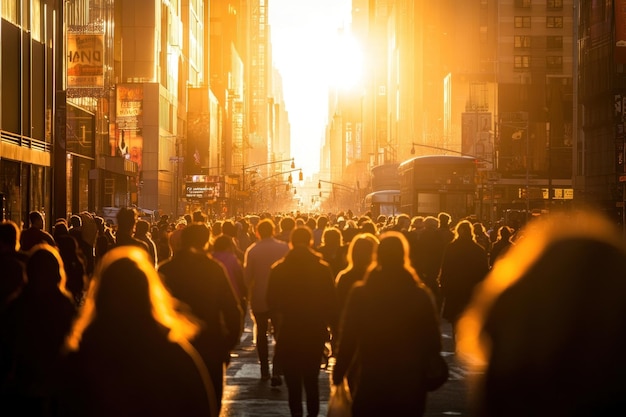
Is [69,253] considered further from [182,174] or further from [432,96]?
[432,96]

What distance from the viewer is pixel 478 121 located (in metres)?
108

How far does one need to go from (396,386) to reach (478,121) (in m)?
103

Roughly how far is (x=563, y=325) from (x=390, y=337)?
10.5ft

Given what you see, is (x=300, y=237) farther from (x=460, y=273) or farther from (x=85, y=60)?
(x=85, y=60)

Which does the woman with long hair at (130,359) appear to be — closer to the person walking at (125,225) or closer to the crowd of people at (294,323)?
the crowd of people at (294,323)

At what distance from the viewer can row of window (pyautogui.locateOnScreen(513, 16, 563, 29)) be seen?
124062 millimetres

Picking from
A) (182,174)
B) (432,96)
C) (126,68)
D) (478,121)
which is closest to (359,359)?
(126,68)

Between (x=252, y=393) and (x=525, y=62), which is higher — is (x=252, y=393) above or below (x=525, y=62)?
below

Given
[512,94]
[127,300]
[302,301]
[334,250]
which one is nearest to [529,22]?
[512,94]

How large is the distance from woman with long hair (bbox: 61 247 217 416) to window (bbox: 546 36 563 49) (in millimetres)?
123096

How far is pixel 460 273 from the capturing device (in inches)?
669

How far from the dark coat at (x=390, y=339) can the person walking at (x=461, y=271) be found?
30.1 feet

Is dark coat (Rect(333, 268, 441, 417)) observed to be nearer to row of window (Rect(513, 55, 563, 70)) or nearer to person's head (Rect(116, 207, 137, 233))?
person's head (Rect(116, 207, 137, 233))

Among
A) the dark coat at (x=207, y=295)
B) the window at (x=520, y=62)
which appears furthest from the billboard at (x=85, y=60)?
the window at (x=520, y=62)
